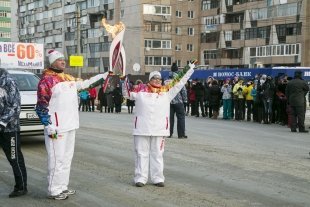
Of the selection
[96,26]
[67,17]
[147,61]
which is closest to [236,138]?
[147,61]

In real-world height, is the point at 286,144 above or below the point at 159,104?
below

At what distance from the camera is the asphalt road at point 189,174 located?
6.62 m

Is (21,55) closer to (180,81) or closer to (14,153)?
(180,81)

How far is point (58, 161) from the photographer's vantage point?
257 inches

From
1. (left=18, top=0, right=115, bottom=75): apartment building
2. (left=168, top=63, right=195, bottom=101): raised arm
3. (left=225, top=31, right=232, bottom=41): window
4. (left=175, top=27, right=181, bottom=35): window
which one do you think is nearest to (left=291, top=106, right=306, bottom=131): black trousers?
(left=168, top=63, right=195, bottom=101): raised arm

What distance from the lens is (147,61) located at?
7669cm

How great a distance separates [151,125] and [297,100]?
31.2 ft

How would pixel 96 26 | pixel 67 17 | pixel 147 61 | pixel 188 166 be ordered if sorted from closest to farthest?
pixel 188 166
pixel 147 61
pixel 96 26
pixel 67 17

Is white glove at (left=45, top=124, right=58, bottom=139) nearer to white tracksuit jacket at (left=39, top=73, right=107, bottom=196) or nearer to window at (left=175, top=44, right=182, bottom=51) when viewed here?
white tracksuit jacket at (left=39, top=73, right=107, bottom=196)


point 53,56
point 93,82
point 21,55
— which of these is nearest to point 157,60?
point 21,55

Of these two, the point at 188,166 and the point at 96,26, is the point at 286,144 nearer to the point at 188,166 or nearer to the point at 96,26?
the point at 188,166

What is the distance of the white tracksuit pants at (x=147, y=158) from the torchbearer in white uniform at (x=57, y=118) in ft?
3.77

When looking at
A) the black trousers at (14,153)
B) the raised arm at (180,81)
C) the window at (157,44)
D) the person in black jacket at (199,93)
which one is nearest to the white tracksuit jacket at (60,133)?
the black trousers at (14,153)

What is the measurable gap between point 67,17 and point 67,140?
8762cm
